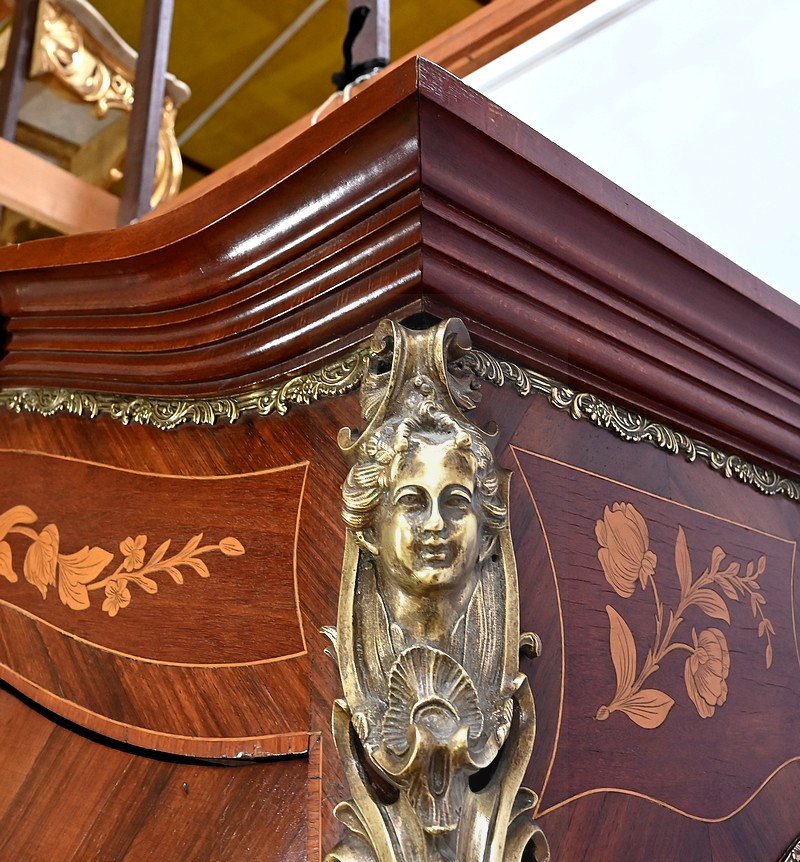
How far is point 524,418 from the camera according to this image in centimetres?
52

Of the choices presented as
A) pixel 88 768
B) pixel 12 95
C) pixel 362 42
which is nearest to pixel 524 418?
pixel 88 768

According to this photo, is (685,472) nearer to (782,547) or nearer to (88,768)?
(782,547)

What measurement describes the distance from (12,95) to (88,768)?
3.88 ft

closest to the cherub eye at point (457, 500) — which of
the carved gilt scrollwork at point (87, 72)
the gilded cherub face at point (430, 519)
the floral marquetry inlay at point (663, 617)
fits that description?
the gilded cherub face at point (430, 519)

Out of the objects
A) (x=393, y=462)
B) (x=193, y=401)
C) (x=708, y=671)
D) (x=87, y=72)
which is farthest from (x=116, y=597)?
(x=87, y=72)

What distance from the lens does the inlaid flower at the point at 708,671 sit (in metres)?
0.58

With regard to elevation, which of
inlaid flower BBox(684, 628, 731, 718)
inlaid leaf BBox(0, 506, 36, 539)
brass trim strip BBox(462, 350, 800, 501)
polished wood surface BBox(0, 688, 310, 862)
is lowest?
polished wood surface BBox(0, 688, 310, 862)

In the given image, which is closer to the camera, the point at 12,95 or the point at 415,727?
the point at 415,727

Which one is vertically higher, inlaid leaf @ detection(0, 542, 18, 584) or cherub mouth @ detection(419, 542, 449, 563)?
inlaid leaf @ detection(0, 542, 18, 584)

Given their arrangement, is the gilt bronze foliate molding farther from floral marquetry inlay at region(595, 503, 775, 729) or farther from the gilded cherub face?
the gilded cherub face

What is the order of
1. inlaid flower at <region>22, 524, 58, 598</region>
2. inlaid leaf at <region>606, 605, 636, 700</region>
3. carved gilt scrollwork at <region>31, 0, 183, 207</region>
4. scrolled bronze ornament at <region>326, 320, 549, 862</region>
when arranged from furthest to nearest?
carved gilt scrollwork at <region>31, 0, 183, 207</region> < inlaid flower at <region>22, 524, 58, 598</region> < inlaid leaf at <region>606, 605, 636, 700</region> < scrolled bronze ornament at <region>326, 320, 549, 862</region>

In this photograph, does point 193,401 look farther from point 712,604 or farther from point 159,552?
point 712,604

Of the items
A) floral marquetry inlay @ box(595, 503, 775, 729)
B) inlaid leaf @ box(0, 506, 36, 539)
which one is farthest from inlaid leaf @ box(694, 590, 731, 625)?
inlaid leaf @ box(0, 506, 36, 539)

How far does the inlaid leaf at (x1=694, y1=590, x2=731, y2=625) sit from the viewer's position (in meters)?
0.61
